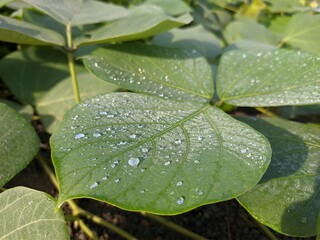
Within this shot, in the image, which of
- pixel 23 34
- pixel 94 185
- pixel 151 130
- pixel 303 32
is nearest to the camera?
pixel 94 185

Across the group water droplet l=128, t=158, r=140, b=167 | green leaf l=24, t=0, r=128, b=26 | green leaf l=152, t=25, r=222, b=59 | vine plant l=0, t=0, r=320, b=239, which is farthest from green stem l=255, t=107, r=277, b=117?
water droplet l=128, t=158, r=140, b=167

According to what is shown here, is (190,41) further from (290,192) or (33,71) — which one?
(290,192)

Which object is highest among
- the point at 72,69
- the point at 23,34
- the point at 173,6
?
the point at 23,34

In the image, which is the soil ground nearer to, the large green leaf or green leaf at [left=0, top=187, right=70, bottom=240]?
the large green leaf

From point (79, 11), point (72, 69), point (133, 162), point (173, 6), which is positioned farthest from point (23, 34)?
point (173, 6)

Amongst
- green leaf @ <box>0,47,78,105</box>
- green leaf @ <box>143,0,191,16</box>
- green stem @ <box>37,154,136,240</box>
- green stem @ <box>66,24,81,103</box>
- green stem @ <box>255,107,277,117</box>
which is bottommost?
green stem @ <box>255,107,277,117</box>

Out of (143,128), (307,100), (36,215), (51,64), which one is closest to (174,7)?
(51,64)

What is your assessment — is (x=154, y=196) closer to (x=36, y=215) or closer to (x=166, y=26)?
(x=36, y=215)
